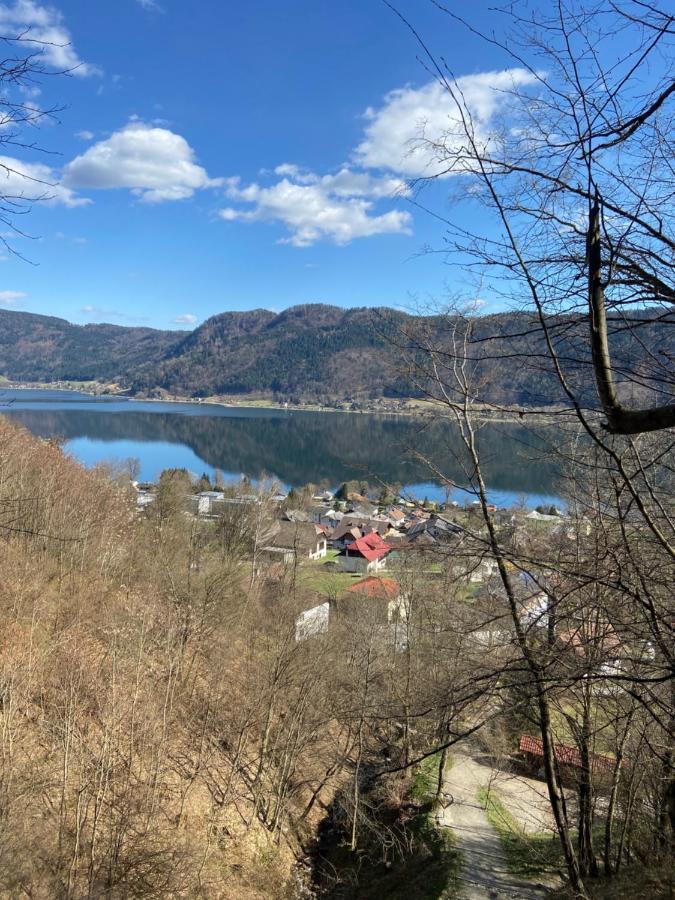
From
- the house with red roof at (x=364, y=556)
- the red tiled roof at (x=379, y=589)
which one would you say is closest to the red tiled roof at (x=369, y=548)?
the house with red roof at (x=364, y=556)

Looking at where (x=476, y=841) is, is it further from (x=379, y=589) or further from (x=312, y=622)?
(x=379, y=589)

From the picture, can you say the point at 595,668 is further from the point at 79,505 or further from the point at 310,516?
the point at 310,516

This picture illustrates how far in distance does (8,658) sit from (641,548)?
9.59m

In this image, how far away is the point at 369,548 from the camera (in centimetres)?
3684

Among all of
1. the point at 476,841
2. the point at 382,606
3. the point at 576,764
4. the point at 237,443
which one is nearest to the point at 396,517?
the point at 237,443

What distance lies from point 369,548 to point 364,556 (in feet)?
4.81

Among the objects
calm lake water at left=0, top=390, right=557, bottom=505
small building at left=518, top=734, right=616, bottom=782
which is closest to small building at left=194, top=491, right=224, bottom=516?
calm lake water at left=0, top=390, right=557, bottom=505

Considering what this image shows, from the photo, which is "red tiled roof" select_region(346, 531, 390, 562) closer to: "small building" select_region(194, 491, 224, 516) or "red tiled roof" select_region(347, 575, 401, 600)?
"small building" select_region(194, 491, 224, 516)

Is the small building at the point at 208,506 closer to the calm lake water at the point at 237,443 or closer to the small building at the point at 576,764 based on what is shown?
the calm lake water at the point at 237,443

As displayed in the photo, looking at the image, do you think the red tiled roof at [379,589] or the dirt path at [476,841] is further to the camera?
the red tiled roof at [379,589]

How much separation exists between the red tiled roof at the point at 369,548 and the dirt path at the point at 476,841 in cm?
2153

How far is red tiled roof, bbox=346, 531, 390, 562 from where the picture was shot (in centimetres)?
3575

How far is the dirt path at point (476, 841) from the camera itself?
28.5ft

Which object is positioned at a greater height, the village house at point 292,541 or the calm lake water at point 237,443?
the calm lake water at point 237,443
